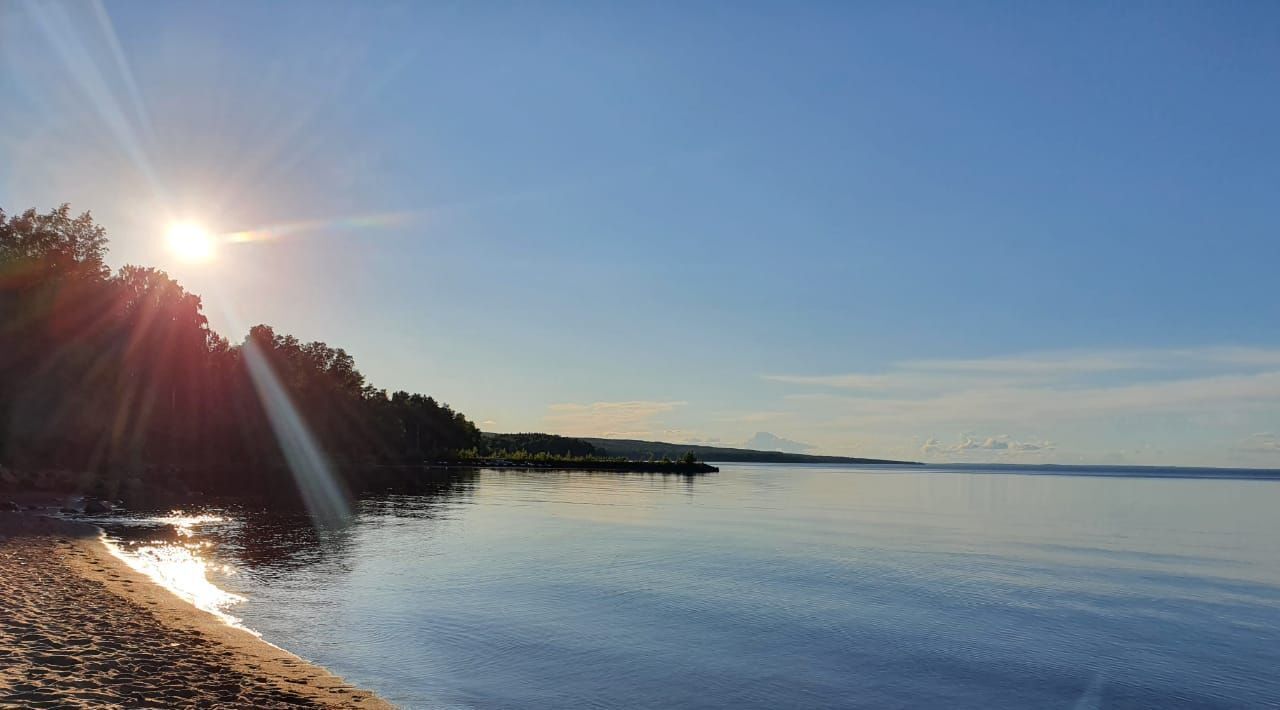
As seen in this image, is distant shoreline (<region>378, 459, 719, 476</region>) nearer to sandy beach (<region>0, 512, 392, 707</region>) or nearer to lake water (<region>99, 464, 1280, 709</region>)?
lake water (<region>99, 464, 1280, 709</region>)

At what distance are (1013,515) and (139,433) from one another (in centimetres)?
9785

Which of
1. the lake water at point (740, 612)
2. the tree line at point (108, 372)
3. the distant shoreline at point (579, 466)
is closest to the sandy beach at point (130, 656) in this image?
the lake water at point (740, 612)

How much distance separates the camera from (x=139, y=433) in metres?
94.3

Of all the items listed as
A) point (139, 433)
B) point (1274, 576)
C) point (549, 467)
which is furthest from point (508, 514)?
point (549, 467)

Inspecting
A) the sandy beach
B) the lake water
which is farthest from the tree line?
the sandy beach

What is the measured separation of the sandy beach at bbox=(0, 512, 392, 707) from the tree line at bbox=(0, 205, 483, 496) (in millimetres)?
60711

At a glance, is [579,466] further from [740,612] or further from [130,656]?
[130,656]

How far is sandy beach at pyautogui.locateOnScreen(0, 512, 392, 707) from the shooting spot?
1237 centimetres

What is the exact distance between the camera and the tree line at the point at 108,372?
73.2 m

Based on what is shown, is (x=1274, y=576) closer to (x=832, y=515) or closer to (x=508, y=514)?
(x=832, y=515)

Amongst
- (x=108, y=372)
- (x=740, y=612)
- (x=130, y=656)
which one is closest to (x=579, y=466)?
(x=108, y=372)

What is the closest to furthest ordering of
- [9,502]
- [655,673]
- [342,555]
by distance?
[655,673] < [342,555] < [9,502]

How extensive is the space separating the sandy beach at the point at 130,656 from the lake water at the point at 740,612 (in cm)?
129

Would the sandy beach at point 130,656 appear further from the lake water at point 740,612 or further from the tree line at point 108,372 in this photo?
the tree line at point 108,372
